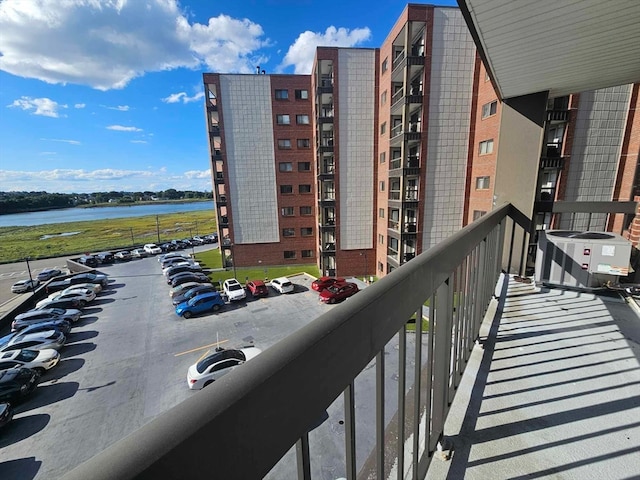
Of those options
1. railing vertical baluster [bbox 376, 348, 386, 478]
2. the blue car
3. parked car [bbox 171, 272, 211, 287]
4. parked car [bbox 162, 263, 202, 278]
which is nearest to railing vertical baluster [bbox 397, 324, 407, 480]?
railing vertical baluster [bbox 376, 348, 386, 478]

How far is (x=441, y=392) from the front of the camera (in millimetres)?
1736

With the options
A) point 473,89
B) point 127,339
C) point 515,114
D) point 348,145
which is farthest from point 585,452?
point 348,145

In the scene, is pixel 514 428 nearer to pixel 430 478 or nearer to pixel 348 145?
pixel 430 478

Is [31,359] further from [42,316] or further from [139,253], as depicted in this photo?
[139,253]

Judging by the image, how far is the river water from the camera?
Answer: 74275mm

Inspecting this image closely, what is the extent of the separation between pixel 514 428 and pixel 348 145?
19.1 meters

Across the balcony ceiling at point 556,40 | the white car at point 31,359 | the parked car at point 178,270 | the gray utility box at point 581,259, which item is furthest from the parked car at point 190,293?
the balcony ceiling at point 556,40

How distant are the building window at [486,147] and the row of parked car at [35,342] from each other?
22055mm

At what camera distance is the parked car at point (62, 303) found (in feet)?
55.2

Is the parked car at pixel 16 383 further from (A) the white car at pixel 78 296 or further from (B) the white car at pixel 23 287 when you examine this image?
(B) the white car at pixel 23 287

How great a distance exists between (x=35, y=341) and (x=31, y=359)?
1.74 meters

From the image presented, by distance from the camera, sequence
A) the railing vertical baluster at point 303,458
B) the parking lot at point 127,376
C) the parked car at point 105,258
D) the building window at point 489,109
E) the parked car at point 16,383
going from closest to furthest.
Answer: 1. the railing vertical baluster at point 303,458
2. the parking lot at point 127,376
3. the parked car at point 16,383
4. the building window at point 489,109
5. the parked car at point 105,258

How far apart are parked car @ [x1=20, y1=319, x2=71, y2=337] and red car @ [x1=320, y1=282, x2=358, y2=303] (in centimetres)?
1359

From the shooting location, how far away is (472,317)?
8.45 ft
